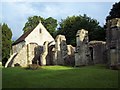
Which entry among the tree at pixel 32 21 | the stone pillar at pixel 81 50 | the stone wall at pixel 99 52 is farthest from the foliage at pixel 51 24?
the stone pillar at pixel 81 50

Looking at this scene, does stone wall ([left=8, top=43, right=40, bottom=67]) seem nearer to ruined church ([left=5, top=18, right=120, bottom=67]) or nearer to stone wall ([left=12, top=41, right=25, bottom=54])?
ruined church ([left=5, top=18, right=120, bottom=67])

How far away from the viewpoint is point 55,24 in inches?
3494

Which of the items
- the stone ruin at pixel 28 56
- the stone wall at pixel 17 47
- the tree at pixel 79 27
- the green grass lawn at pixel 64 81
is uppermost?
the tree at pixel 79 27

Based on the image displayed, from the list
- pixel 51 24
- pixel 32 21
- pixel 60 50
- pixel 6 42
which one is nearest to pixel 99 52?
pixel 60 50

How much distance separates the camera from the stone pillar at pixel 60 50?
47.8 metres

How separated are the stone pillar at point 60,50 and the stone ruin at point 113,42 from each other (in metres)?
13.5

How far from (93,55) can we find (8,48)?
29660 mm

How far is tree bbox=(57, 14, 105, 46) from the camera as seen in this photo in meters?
62.6

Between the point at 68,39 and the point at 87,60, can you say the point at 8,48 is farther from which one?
the point at 87,60

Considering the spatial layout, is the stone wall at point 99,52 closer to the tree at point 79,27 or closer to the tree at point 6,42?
Result: the tree at point 79,27

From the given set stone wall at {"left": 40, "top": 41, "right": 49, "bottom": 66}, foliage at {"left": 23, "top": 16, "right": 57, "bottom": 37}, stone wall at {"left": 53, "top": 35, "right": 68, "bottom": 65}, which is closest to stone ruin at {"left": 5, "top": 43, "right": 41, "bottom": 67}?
stone wall at {"left": 40, "top": 41, "right": 49, "bottom": 66}

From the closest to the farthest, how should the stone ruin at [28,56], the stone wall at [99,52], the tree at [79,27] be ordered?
1. the stone wall at [99,52]
2. the stone ruin at [28,56]
3. the tree at [79,27]

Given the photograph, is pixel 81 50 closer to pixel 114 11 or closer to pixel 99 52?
pixel 99 52

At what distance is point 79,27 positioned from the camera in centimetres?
6712
